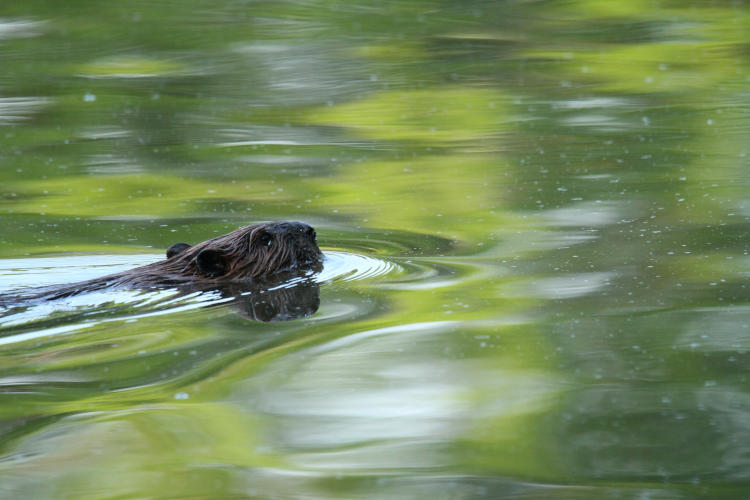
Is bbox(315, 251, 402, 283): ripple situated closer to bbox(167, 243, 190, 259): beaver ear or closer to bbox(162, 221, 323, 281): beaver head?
bbox(162, 221, 323, 281): beaver head

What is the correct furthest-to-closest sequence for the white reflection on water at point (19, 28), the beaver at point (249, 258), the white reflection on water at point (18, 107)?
the white reflection on water at point (19, 28), the white reflection on water at point (18, 107), the beaver at point (249, 258)

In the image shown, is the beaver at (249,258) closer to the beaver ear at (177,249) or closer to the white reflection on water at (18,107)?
the beaver ear at (177,249)

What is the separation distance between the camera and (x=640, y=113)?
11.5 m

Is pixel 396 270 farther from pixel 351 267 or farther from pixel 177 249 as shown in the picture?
pixel 177 249

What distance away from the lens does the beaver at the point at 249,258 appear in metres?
6.93

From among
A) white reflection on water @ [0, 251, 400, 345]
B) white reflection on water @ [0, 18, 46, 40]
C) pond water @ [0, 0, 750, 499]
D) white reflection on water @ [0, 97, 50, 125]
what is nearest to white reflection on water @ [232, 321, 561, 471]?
pond water @ [0, 0, 750, 499]

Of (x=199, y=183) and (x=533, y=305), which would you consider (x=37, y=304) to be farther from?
(x=199, y=183)

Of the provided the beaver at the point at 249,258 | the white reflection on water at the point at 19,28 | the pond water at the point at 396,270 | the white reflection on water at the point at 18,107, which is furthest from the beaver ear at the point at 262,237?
the white reflection on water at the point at 19,28

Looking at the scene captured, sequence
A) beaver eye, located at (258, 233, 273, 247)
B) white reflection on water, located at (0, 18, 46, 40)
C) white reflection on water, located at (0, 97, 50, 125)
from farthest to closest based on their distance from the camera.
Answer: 1. white reflection on water, located at (0, 18, 46, 40)
2. white reflection on water, located at (0, 97, 50, 125)
3. beaver eye, located at (258, 233, 273, 247)

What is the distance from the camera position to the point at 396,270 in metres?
6.89

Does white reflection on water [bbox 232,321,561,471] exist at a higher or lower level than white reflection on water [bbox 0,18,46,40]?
lower

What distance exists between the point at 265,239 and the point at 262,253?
0.27ft

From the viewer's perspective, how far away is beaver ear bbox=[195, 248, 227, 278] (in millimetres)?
6895

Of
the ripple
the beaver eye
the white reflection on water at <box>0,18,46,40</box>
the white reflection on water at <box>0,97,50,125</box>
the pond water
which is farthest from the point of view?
the white reflection on water at <box>0,18,46,40</box>
